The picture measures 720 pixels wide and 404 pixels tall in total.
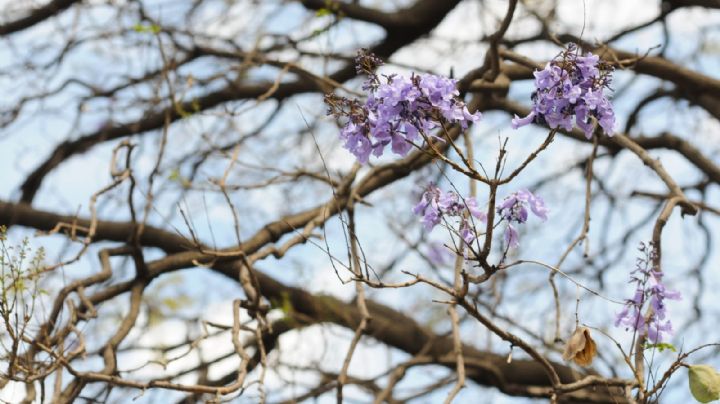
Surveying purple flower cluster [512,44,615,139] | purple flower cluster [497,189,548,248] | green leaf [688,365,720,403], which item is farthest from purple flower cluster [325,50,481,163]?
green leaf [688,365,720,403]

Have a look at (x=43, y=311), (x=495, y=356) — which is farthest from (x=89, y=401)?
(x=495, y=356)

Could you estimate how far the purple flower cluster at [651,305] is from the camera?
2.80 m

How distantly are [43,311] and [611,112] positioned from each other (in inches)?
76.3

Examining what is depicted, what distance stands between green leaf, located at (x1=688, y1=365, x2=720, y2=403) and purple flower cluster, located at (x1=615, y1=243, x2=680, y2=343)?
0.31 m

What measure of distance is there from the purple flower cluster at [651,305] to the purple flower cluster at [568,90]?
71 cm

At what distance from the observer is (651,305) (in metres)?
2.89

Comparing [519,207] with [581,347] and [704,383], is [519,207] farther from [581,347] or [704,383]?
[704,383]

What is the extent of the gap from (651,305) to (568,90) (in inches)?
39.4

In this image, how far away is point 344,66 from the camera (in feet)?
19.1

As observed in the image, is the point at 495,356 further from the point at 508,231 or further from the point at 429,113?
the point at 429,113

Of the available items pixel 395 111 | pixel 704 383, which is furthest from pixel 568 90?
pixel 704 383

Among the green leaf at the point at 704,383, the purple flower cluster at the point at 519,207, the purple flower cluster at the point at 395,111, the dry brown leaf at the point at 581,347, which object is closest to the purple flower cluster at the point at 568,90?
the purple flower cluster at the point at 395,111

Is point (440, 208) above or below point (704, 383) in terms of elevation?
above

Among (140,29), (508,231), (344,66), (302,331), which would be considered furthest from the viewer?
(344,66)
